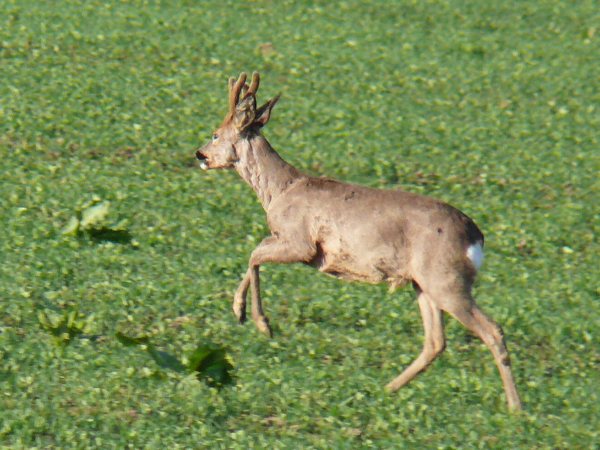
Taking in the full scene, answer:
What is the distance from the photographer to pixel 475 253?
827 cm

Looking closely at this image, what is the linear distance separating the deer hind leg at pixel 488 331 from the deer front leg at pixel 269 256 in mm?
991

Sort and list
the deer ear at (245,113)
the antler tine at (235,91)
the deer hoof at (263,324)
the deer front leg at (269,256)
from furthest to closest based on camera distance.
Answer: the deer hoof at (263,324) < the deer ear at (245,113) < the antler tine at (235,91) < the deer front leg at (269,256)

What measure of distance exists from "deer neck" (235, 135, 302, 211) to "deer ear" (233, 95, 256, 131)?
0.41 feet

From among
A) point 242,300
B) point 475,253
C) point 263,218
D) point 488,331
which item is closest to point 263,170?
point 242,300

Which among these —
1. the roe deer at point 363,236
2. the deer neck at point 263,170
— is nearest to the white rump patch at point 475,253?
the roe deer at point 363,236

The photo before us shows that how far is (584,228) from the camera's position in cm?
1285

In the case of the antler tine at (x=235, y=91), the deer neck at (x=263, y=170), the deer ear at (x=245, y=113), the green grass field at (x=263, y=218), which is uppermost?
the antler tine at (x=235, y=91)

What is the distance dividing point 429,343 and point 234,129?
1971 millimetres

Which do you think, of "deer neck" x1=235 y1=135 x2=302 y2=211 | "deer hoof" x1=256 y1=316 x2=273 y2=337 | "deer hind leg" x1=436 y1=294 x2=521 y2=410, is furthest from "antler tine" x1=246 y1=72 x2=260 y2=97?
"deer hind leg" x1=436 y1=294 x2=521 y2=410

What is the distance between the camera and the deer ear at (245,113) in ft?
28.6

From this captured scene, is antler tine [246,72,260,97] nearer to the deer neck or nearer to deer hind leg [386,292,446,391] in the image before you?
the deer neck

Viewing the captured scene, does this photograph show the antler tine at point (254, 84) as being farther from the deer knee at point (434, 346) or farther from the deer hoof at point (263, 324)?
the deer knee at point (434, 346)

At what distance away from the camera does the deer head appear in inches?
344

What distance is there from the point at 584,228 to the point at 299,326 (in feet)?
13.9
